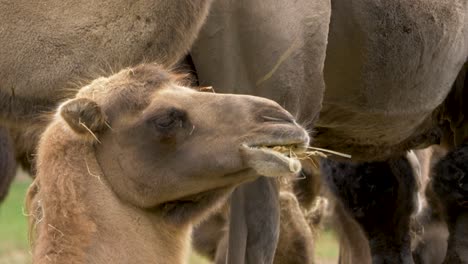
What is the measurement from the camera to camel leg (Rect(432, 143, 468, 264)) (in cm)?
933

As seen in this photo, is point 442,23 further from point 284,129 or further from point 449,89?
point 284,129

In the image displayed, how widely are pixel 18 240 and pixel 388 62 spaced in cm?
1215

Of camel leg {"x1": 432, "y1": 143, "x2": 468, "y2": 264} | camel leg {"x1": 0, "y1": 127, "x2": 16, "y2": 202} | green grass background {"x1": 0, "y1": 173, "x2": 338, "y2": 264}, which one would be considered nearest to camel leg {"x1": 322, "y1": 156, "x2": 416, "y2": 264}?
camel leg {"x1": 432, "y1": 143, "x2": 468, "y2": 264}

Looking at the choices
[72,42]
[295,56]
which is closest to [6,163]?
[295,56]

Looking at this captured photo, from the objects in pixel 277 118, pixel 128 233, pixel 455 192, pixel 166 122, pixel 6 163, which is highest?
pixel 277 118

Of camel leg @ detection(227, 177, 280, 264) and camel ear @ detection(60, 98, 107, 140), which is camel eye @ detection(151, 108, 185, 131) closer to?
camel ear @ detection(60, 98, 107, 140)

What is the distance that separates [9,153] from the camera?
10930 millimetres

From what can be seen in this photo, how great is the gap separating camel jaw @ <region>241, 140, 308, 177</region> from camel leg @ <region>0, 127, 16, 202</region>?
197 inches

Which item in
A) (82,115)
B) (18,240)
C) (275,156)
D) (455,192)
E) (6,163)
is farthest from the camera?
(18,240)

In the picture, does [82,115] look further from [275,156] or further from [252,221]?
[252,221]

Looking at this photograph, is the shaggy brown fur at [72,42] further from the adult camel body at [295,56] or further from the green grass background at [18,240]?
the green grass background at [18,240]

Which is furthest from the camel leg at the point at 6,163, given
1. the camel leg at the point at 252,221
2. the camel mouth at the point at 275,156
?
the camel mouth at the point at 275,156

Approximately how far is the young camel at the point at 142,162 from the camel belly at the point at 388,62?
1953 mm

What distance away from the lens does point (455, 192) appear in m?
9.44
